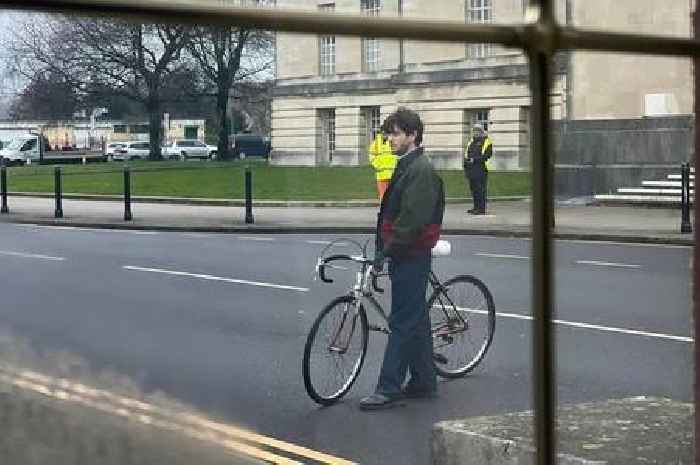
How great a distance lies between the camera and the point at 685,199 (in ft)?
5.07

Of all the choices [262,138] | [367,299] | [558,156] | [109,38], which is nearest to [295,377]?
[367,299]

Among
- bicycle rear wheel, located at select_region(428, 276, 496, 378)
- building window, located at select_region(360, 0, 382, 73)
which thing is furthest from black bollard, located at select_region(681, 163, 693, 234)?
building window, located at select_region(360, 0, 382, 73)

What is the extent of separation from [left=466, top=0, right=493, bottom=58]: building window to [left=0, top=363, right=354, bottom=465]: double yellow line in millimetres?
486

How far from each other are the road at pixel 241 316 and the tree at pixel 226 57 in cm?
16

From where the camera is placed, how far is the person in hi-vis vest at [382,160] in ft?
3.83

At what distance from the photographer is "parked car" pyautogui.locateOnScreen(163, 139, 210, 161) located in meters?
1.14

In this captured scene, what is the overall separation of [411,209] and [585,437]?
1.46 feet

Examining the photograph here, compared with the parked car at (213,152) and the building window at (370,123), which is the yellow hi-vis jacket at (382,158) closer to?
the building window at (370,123)

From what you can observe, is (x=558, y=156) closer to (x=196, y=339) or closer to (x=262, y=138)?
(x=262, y=138)

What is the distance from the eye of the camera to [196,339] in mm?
1209

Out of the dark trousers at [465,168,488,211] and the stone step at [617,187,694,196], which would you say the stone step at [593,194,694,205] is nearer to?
the stone step at [617,187,694,196]

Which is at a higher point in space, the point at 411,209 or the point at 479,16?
the point at 479,16

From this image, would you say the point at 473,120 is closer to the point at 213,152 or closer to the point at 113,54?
the point at 213,152

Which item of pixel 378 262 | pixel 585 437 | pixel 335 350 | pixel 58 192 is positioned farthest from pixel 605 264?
pixel 58 192
